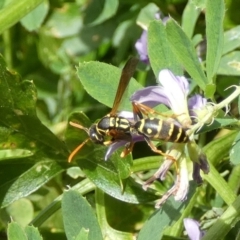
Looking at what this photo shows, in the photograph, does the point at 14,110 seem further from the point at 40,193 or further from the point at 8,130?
the point at 40,193

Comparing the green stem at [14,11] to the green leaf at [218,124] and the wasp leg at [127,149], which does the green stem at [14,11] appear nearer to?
the wasp leg at [127,149]

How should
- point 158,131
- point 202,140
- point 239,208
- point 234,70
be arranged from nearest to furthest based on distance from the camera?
1. point 158,131
2. point 239,208
3. point 234,70
4. point 202,140

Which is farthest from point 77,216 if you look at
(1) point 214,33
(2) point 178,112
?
(1) point 214,33

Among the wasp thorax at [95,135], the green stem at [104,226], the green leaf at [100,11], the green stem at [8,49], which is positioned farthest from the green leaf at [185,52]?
the green stem at [8,49]

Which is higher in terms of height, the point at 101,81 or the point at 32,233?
the point at 101,81

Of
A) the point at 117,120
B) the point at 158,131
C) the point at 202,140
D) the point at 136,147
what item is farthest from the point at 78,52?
the point at 158,131

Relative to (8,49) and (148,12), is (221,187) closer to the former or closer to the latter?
(148,12)

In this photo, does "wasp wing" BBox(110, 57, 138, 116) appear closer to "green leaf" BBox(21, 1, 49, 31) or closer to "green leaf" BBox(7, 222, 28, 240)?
"green leaf" BBox(7, 222, 28, 240)
